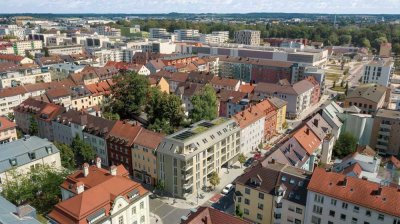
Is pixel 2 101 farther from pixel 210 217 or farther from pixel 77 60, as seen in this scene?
pixel 210 217

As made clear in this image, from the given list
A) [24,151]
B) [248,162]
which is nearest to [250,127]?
[248,162]

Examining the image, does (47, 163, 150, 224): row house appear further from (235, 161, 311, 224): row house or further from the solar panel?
(235, 161, 311, 224): row house

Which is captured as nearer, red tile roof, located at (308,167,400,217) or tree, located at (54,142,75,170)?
red tile roof, located at (308,167,400,217)

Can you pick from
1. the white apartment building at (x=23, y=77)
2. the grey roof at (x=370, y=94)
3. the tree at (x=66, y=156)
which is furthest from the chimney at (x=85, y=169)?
the grey roof at (x=370, y=94)

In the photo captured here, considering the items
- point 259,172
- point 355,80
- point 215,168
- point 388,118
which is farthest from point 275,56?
point 259,172

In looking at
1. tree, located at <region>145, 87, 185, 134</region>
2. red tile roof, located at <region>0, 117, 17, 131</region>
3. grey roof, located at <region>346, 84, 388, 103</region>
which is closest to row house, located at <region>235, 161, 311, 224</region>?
tree, located at <region>145, 87, 185, 134</region>

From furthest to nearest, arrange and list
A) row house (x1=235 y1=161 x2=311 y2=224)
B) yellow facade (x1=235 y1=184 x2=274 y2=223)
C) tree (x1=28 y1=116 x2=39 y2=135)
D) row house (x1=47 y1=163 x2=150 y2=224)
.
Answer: tree (x1=28 y1=116 x2=39 y2=135)
yellow facade (x1=235 y1=184 x2=274 y2=223)
row house (x1=235 y1=161 x2=311 y2=224)
row house (x1=47 y1=163 x2=150 y2=224)
